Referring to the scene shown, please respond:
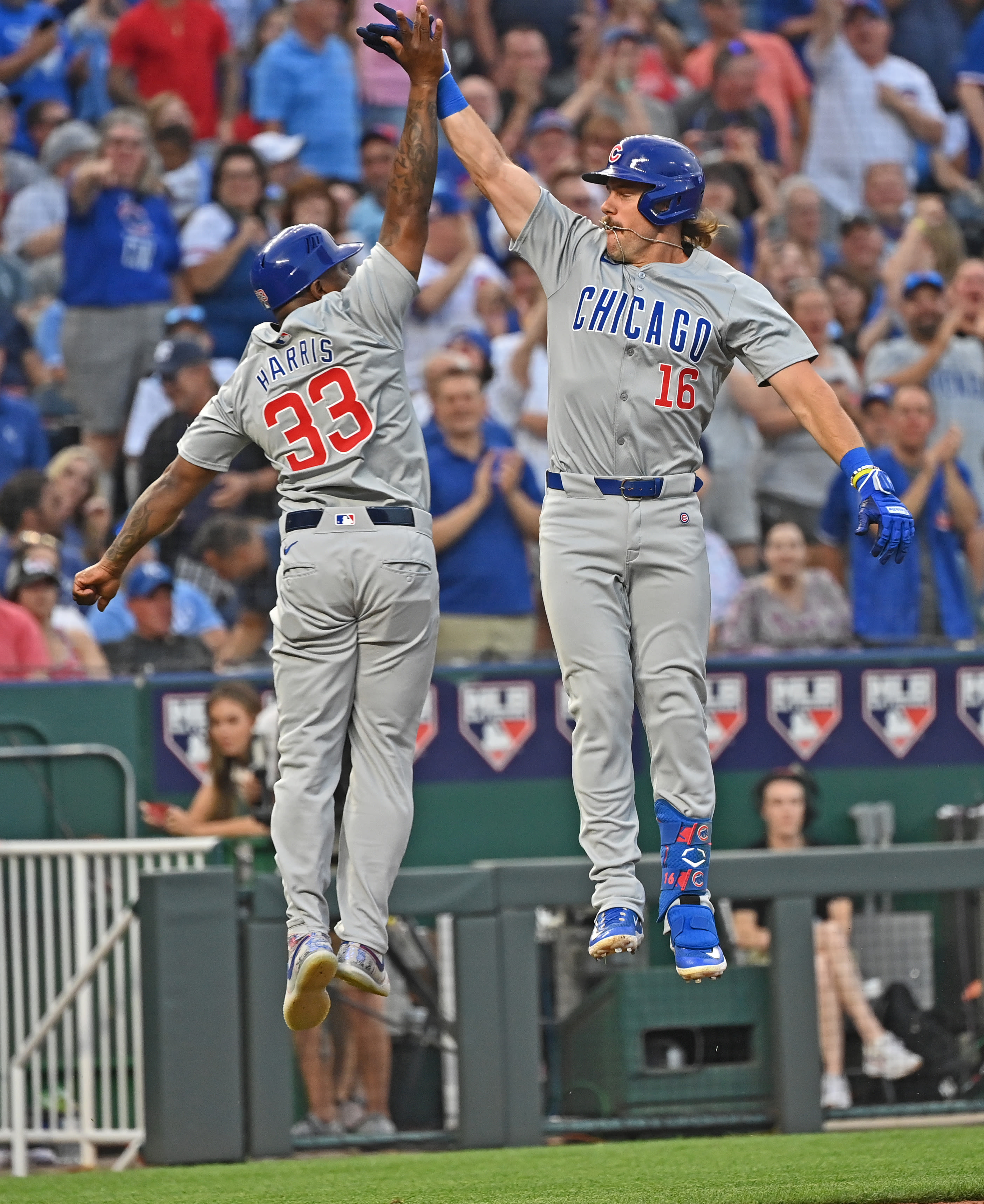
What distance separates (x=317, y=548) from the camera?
600 cm

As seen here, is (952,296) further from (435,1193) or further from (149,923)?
(435,1193)

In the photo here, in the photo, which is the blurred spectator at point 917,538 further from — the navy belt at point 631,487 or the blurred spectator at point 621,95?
the navy belt at point 631,487

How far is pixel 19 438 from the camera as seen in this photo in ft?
34.6

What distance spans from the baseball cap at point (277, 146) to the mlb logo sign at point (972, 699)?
18.6ft

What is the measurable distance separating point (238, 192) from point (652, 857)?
5387 millimetres

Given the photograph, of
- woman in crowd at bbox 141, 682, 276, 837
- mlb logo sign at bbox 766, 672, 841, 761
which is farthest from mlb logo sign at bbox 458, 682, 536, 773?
mlb logo sign at bbox 766, 672, 841, 761

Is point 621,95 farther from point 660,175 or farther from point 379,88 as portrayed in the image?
point 660,175

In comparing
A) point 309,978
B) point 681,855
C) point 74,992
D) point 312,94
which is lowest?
point 74,992

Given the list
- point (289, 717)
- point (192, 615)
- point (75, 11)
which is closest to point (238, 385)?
point (289, 717)

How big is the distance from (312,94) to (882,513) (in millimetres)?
8314

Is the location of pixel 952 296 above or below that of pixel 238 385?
above

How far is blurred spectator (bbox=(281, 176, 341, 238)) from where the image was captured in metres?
10.8

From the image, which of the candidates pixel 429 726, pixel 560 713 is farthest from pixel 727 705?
pixel 429 726

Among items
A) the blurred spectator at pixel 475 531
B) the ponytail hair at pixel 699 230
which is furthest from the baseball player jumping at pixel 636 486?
the blurred spectator at pixel 475 531
